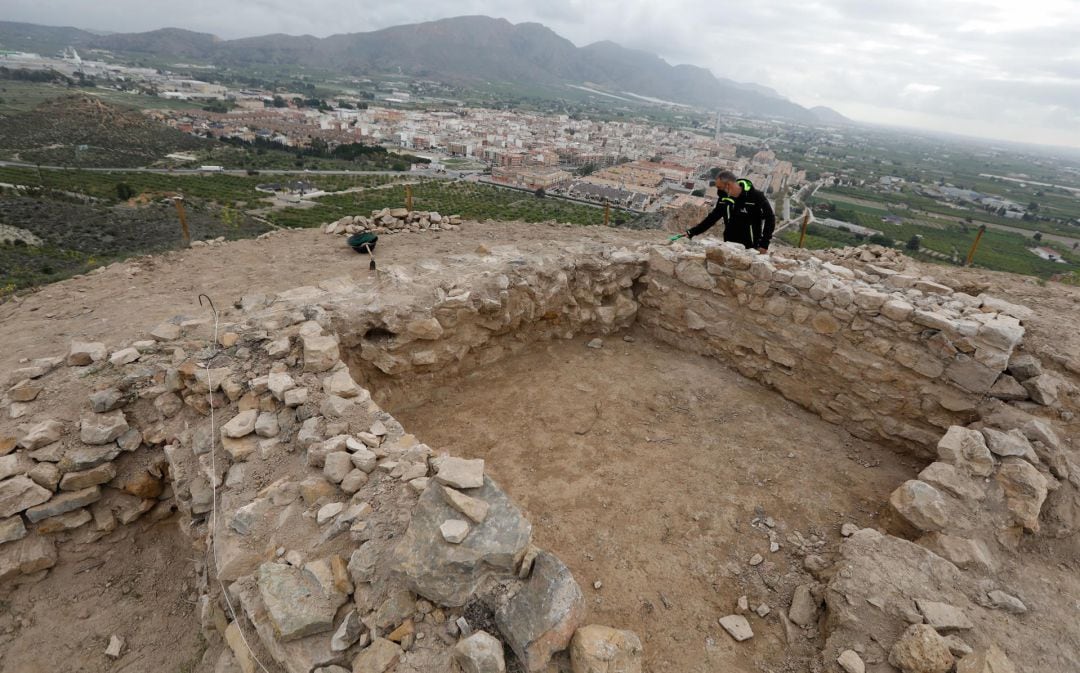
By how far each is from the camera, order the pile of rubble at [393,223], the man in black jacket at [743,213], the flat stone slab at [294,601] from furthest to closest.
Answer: the pile of rubble at [393,223] → the man in black jacket at [743,213] → the flat stone slab at [294,601]

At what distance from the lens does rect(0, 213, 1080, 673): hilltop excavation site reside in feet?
9.71

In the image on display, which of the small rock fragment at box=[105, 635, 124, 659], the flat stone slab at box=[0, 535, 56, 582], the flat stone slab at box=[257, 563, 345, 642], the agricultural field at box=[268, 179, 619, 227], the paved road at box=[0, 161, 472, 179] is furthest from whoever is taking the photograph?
the paved road at box=[0, 161, 472, 179]

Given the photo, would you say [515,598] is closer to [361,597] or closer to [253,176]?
[361,597]

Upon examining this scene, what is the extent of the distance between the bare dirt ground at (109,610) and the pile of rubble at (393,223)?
22.1ft

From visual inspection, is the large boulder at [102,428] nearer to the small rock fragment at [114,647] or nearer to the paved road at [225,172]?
the small rock fragment at [114,647]

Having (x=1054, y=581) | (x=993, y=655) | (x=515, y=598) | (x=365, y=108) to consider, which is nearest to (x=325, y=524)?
(x=515, y=598)

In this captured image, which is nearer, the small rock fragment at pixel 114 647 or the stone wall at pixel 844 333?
the small rock fragment at pixel 114 647

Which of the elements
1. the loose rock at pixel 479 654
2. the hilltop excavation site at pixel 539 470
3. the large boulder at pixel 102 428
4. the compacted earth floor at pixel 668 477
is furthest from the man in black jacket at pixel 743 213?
the large boulder at pixel 102 428

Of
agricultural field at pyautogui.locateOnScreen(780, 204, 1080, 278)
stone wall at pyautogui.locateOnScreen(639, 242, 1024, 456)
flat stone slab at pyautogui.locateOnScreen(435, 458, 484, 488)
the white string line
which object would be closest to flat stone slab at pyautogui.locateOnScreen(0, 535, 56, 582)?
the white string line

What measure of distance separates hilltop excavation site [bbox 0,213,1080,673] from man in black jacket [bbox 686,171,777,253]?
0.57 m

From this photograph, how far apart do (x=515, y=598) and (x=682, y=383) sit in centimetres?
486

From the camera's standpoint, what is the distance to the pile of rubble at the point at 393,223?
998cm

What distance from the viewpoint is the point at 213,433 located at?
4.28 meters

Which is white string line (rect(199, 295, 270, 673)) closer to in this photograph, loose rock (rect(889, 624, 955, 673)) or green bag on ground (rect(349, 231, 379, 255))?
green bag on ground (rect(349, 231, 379, 255))
